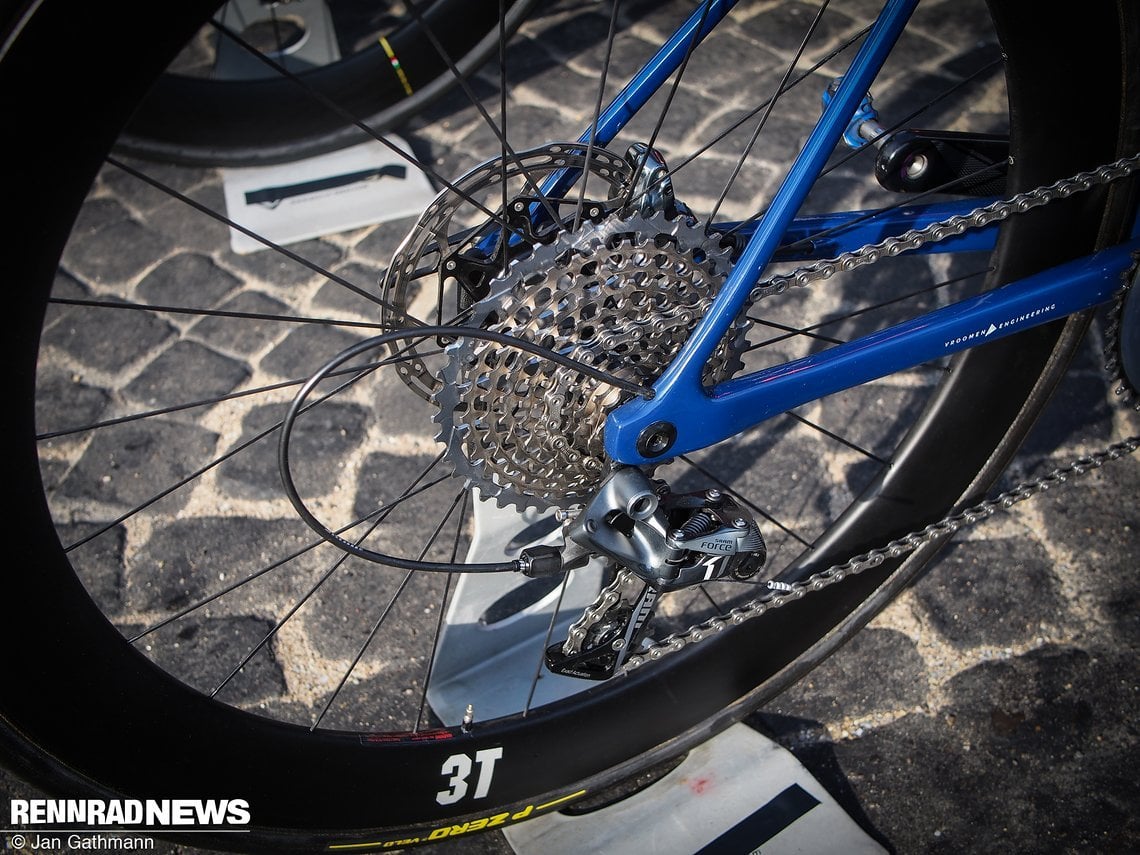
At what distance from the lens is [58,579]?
3.28ft

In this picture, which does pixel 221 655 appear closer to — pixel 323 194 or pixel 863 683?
pixel 863 683

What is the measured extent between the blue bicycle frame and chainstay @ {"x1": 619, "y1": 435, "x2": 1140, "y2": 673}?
282mm

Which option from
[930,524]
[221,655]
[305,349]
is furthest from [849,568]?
[305,349]

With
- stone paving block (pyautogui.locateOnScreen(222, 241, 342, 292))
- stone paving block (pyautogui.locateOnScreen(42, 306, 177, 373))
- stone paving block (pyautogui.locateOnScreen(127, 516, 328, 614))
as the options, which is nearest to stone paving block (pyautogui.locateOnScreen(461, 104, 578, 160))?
stone paving block (pyautogui.locateOnScreen(222, 241, 342, 292))

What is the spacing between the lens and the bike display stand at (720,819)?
145cm

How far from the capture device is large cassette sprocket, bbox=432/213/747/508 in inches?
43.7

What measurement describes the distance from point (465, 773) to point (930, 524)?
734 millimetres

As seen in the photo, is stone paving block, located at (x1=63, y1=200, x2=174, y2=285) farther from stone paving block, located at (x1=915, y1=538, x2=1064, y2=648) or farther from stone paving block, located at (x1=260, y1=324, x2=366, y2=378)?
stone paving block, located at (x1=915, y1=538, x2=1064, y2=648)

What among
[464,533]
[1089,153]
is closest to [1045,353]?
[1089,153]

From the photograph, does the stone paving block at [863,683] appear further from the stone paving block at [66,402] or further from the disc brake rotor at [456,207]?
the stone paving block at [66,402]

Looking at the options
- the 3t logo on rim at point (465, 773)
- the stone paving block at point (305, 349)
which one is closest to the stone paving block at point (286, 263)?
the stone paving block at point (305, 349)

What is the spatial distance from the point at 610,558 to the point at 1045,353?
27.0 inches

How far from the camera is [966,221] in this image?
49.0 inches

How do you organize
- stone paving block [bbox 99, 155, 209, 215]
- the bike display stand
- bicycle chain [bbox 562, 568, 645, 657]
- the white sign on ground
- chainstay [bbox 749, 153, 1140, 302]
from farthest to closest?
stone paving block [bbox 99, 155, 209, 215], the white sign on ground, the bike display stand, bicycle chain [bbox 562, 568, 645, 657], chainstay [bbox 749, 153, 1140, 302]
